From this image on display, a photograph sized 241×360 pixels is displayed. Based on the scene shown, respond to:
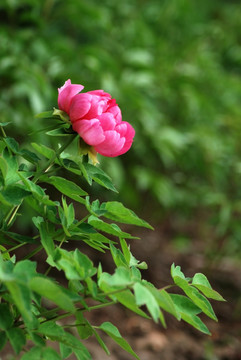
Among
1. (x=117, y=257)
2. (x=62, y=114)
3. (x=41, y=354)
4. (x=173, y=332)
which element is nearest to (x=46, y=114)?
(x=62, y=114)

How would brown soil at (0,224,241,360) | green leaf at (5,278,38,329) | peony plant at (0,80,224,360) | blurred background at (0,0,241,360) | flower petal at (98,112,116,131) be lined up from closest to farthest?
green leaf at (5,278,38,329)
peony plant at (0,80,224,360)
flower petal at (98,112,116,131)
brown soil at (0,224,241,360)
blurred background at (0,0,241,360)

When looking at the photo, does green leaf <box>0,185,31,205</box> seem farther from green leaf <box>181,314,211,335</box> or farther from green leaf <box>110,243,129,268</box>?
green leaf <box>181,314,211,335</box>

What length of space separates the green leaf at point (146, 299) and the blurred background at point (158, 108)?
4.39ft

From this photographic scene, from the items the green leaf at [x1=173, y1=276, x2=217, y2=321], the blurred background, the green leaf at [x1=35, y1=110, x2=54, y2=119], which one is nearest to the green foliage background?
the blurred background

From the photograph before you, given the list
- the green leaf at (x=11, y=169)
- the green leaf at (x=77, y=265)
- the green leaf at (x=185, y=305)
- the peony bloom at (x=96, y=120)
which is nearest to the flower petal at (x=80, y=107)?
the peony bloom at (x=96, y=120)

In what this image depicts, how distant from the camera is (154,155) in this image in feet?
9.78

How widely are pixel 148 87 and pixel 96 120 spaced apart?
2.17m

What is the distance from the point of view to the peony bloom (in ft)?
2.49

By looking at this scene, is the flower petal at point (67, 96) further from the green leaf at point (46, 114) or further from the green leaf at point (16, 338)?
the green leaf at point (16, 338)

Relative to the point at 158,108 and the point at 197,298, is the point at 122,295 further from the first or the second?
the point at 158,108

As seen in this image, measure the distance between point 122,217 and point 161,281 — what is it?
1.75m

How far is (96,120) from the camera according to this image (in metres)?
0.76

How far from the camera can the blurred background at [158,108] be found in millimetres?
2270

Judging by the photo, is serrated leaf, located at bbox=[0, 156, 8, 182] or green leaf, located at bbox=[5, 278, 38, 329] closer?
green leaf, located at bbox=[5, 278, 38, 329]
